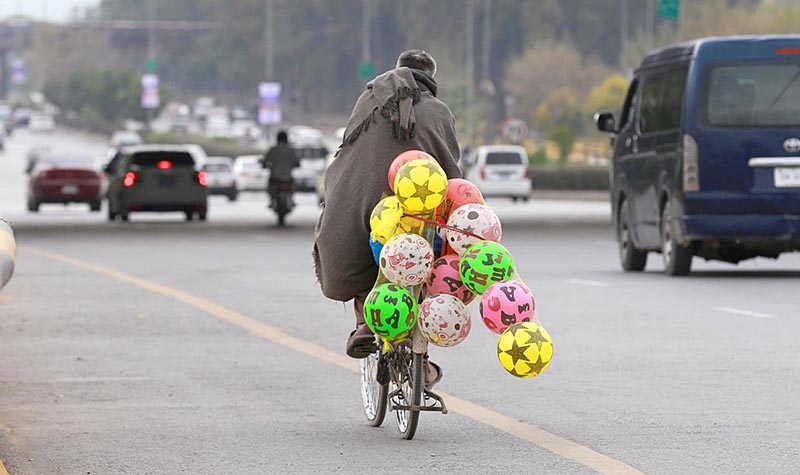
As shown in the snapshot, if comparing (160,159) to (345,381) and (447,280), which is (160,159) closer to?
(345,381)

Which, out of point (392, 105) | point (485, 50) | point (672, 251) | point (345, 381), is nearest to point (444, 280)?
point (392, 105)

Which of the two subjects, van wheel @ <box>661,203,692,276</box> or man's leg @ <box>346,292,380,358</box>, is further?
van wheel @ <box>661,203,692,276</box>

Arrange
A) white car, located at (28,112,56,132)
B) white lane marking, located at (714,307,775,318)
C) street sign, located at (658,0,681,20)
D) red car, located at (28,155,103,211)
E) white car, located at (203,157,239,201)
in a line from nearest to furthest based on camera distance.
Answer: white lane marking, located at (714,307,775,318)
red car, located at (28,155,103,211)
street sign, located at (658,0,681,20)
white car, located at (203,157,239,201)
white car, located at (28,112,56,132)

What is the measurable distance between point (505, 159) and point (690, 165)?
37.7m

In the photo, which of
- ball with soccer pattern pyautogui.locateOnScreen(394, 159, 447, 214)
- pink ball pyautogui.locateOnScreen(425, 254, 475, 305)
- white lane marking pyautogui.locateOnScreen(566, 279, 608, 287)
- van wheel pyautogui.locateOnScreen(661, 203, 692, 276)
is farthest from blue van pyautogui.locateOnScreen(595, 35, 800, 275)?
ball with soccer pattern pyautogui.locateOnScreen(394, 159, 447, 214)

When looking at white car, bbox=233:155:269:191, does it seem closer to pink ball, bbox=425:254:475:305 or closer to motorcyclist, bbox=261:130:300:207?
motorcyclist, bbox=261:130:300:207

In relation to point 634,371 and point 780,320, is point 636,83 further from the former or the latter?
point 634,371

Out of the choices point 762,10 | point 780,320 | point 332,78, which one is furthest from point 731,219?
point 332,78

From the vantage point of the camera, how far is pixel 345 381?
11.9m

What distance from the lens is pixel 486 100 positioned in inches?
5034

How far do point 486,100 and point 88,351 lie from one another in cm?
11474

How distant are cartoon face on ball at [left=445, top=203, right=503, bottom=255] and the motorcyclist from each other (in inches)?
1071

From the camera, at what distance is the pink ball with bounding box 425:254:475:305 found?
30.1ft

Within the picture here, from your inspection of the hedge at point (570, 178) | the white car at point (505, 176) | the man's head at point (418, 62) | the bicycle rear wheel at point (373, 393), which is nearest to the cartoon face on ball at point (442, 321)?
the bicycle rear wheel at point (373, 393)
